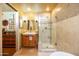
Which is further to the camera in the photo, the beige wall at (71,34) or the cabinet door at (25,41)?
the cabinet door at (25,41)

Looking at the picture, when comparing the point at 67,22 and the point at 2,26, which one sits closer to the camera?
the point at 67,22

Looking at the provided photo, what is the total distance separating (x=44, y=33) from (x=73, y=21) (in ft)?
5.34

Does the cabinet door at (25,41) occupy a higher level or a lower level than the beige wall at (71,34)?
lower

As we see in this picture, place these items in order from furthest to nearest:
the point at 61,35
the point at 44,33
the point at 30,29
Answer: the point at 30,29 → the point at 44,33 → the point at 61,35

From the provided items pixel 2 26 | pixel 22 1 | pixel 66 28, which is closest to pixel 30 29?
pixel 2 26

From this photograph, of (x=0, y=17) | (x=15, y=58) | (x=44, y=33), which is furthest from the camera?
(x=44, y=33)

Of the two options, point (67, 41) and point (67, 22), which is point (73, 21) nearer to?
point (67, 22)

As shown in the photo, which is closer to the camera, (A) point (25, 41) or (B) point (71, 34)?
(B) point (71, 34)

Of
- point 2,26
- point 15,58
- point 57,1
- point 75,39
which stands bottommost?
point 15,58

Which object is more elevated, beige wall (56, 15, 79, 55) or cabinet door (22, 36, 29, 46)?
beige wall (56, 15, 79, 55)

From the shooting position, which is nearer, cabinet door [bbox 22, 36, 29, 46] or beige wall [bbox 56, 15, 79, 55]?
beige wall [bbox 56, 15, 79, 55]

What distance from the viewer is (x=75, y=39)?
102 centimetres

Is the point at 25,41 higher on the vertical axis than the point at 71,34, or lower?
lower

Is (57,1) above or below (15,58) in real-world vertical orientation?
above
